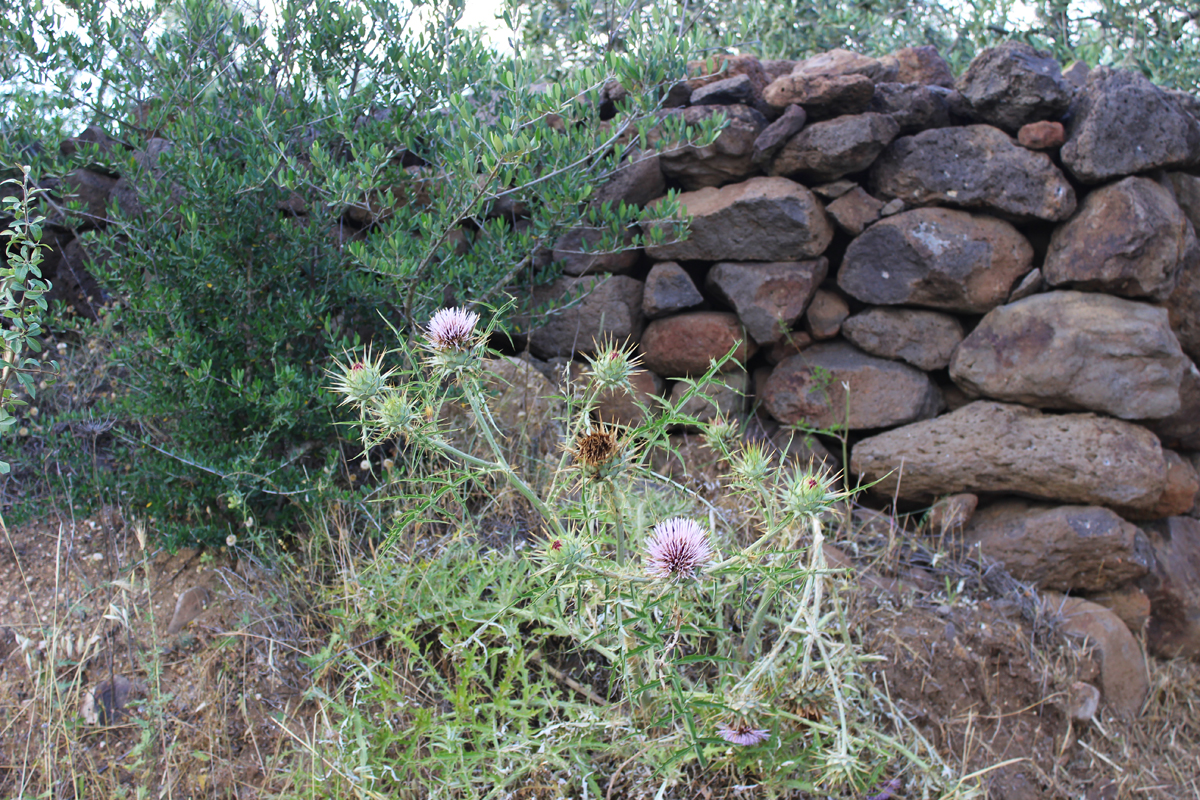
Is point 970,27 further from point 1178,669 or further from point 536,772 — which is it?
point 536,772

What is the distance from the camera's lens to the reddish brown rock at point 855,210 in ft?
11.9

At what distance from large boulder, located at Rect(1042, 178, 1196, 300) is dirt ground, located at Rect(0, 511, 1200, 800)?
1407mm

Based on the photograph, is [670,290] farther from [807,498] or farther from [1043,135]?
[807,498]

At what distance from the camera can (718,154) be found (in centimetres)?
369

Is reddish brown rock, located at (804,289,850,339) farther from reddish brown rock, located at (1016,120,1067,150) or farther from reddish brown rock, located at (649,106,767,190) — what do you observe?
reddish brown rock, located at (1016,120,1067,150)

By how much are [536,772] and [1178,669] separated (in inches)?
113

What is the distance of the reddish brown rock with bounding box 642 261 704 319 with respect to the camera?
12.1 feet

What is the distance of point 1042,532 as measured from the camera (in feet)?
10.8

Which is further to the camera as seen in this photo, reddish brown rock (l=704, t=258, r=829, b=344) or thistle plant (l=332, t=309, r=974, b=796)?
reddish brown rock (l=704, t=258, r=829, b=344)

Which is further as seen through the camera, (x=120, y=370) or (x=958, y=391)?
(x=958, y=391)

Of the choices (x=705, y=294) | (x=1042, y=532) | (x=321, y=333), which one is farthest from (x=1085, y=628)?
(x=321, y=333)

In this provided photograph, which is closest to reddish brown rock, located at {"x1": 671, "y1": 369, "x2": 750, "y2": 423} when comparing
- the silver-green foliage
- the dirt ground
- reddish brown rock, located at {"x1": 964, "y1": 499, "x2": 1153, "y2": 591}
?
the dirt ground

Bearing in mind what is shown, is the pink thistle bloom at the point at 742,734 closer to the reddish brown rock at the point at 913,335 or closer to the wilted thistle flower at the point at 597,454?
the wilted thistle flower at the point at 597,454

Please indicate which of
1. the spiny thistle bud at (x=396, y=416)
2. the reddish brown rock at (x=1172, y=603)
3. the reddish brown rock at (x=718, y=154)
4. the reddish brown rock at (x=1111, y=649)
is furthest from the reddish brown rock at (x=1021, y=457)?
the spiny thistle bud at (x=396, y=416)
